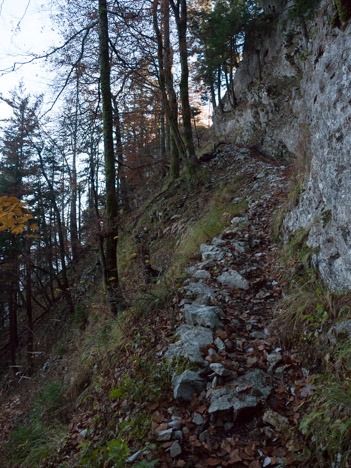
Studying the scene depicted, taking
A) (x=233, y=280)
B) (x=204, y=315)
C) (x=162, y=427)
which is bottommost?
(x=162, y=427)

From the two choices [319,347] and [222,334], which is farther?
[222,334]

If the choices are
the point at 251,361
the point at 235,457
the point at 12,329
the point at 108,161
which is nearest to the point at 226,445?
the point at 235,457

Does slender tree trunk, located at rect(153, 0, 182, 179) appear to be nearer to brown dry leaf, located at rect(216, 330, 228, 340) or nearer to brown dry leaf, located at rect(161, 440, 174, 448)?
brown dry leaf, located at rect(216, 330, 228, 340)

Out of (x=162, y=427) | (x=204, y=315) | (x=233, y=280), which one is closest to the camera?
(x=162, y=427)

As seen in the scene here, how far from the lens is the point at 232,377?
323 centimetres

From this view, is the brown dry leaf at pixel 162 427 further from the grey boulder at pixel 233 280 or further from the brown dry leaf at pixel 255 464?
the grey boulder at pixel 233 280

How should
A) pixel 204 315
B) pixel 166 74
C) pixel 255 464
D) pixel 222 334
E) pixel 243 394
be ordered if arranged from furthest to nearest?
pixel 166 74
pixel 204 315
pixel 222 334
pixel 243 394
pixel 255 464

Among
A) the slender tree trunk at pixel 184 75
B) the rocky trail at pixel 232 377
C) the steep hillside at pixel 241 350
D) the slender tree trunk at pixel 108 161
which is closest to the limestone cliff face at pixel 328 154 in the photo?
the steep hillside at pixel 241 350

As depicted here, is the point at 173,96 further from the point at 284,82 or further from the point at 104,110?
the point at 284,82

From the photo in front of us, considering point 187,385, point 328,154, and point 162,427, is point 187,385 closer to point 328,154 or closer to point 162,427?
point 162,427

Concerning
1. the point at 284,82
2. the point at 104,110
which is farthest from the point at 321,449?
the point at 284,82

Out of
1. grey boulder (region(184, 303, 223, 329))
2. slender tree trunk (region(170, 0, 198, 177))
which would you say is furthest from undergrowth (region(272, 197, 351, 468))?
slender tree trunk (region(170, 0, 198, 177))

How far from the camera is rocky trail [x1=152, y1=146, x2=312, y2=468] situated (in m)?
2.59

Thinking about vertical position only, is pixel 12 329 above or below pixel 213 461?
below
